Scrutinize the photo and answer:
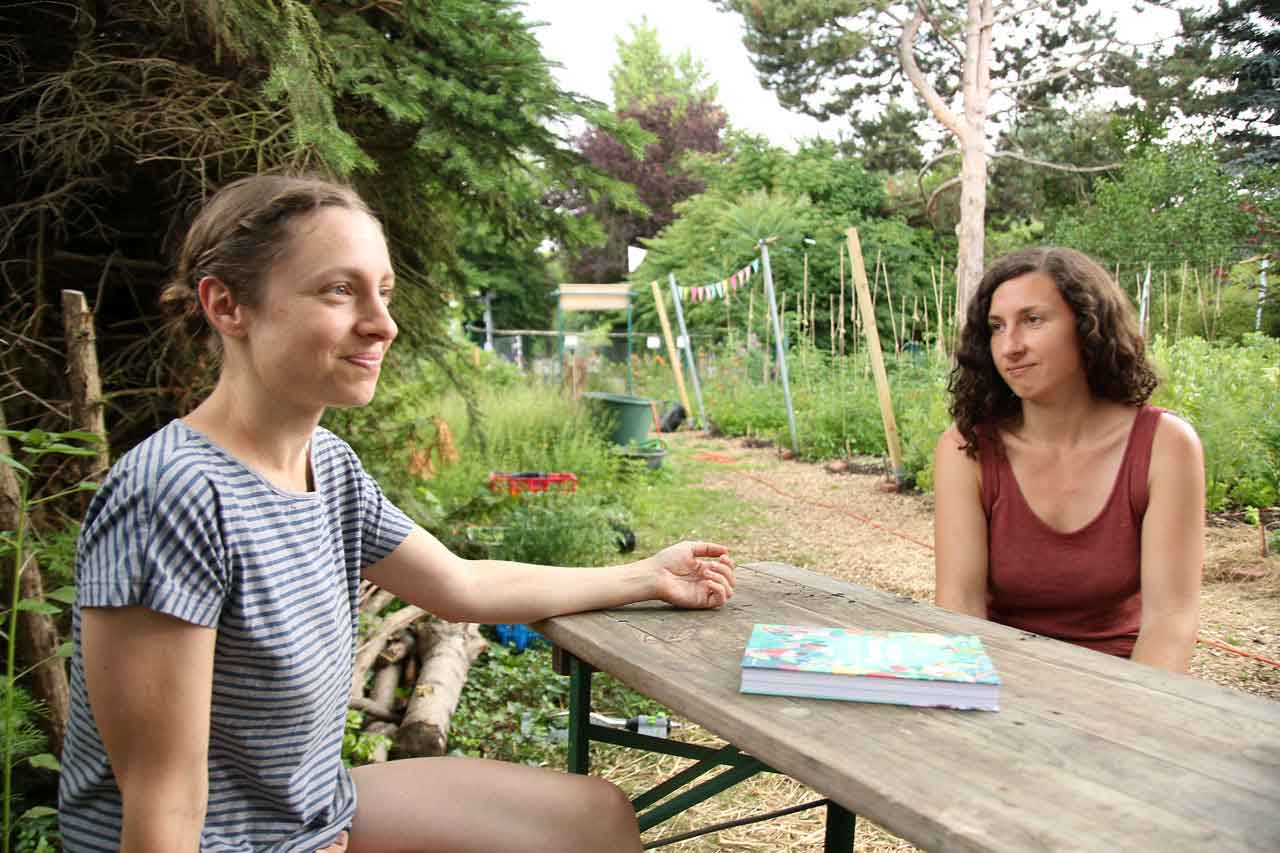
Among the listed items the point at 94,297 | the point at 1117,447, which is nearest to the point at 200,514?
the point at 1117,447

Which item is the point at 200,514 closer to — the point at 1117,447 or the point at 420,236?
the point at 1117,447

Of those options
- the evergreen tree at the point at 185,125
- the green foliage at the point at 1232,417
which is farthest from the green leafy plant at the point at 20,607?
the green foliage at the point at 1232,417

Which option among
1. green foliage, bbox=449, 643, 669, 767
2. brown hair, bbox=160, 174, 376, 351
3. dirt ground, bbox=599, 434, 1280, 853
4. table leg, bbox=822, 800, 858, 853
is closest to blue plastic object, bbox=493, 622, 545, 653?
green foliage, bbox=449, 643, 669, 767

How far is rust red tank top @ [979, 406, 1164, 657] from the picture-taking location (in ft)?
6.01

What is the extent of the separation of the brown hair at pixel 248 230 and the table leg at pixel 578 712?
860 millimetres

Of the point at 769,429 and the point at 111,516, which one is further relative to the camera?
the point at 769,429

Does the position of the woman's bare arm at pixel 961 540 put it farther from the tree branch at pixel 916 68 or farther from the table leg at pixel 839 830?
the tree branch at pixel 916 68

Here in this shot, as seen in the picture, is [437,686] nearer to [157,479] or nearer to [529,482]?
[157,479]

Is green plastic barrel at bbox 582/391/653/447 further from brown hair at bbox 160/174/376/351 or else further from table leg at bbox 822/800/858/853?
brown hair at bbox 160/174/376/351

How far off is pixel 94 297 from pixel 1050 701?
2.54 meters

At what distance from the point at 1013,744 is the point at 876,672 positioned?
0.18 metres

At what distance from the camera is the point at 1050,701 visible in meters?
1.16

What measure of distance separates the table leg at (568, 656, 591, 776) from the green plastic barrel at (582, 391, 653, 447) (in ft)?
22.0

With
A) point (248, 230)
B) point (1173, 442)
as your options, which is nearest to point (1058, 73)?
point (1173, 442)
